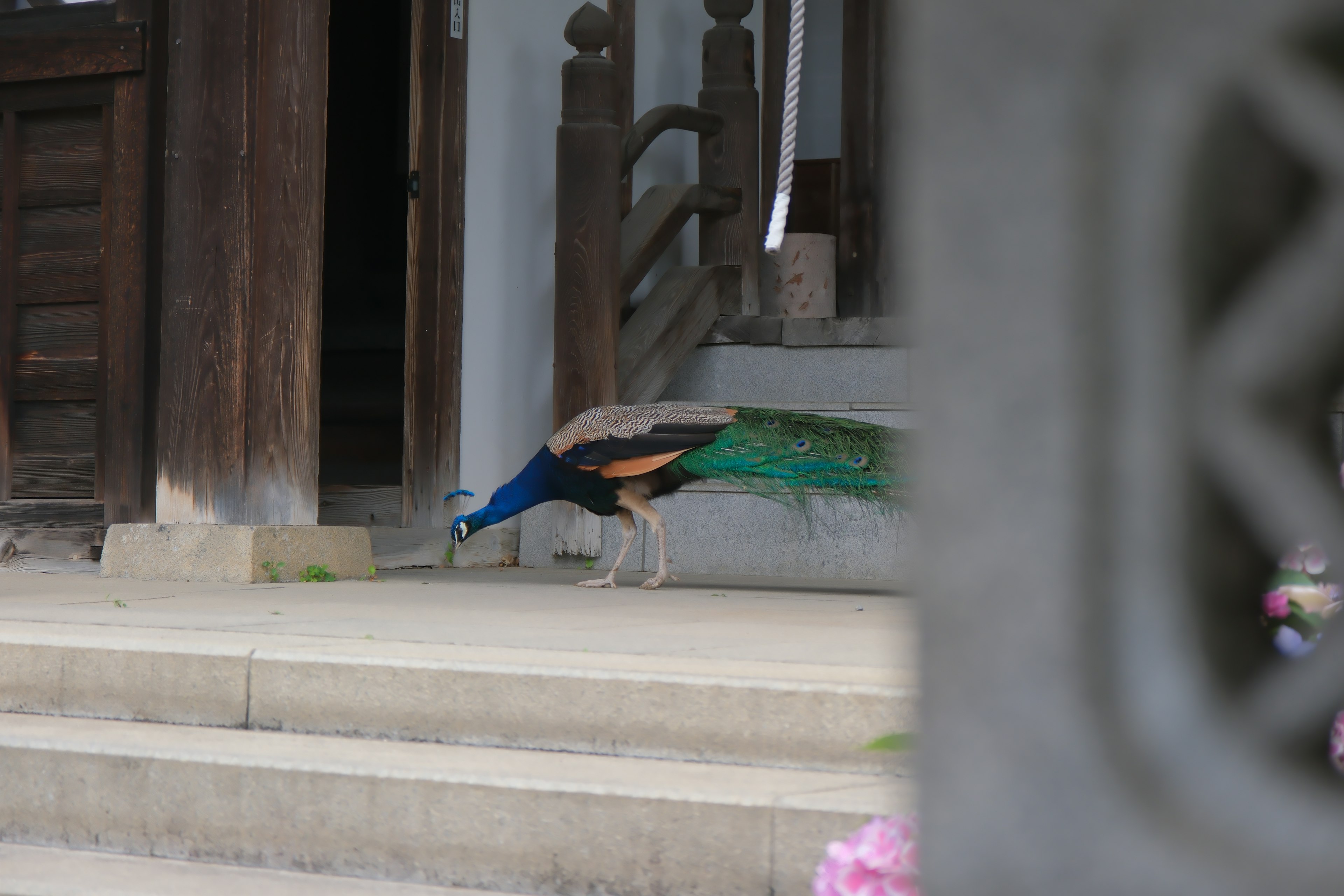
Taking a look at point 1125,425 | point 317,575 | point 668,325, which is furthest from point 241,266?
point 1125,425

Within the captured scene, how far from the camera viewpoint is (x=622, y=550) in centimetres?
423

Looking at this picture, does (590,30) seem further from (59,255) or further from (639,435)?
(59,255)

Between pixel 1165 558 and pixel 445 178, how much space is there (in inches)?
194

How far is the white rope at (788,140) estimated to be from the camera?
2.13 m

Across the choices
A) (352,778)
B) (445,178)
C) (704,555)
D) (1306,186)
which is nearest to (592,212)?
(445,178)

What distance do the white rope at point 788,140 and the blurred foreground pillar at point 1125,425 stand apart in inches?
65.8

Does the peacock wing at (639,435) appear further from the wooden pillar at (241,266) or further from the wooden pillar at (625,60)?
the wooden pillar at (625,60)

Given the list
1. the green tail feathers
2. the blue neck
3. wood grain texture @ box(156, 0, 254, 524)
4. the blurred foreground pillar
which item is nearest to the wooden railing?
the blue neck

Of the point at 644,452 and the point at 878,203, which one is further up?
the point at 878,203

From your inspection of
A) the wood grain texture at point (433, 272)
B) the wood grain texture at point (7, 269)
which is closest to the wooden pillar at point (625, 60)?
the wood grain texture at point (433, 272)

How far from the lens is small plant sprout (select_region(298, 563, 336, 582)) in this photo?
3.91 m

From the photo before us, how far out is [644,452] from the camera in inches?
152

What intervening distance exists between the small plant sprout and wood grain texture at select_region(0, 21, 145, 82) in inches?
65.7

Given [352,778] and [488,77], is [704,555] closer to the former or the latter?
[488,77]
